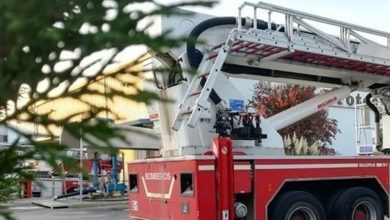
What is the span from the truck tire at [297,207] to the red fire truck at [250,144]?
1 cm

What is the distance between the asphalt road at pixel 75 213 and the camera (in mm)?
16172

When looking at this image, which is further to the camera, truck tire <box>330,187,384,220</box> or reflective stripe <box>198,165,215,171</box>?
truck tire <box>330,187,384,220</box>

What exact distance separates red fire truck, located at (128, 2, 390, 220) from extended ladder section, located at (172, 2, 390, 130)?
2cm

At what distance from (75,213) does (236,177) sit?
11018 millimetres

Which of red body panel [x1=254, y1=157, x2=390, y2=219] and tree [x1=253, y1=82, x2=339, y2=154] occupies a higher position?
tree [x1=253, y1=82, x2=339, y2=154]

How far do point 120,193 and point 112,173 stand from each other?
954 millimetres

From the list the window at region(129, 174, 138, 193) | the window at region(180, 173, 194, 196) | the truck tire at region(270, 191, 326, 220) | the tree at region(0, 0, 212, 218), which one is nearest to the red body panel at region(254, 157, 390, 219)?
the truck tire at region(270, 191, 326, 220)

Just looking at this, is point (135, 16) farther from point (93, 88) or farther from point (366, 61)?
point (366, 61)

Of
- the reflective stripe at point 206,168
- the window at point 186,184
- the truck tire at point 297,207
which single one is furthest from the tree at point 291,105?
the reflective stripe at point 206,168

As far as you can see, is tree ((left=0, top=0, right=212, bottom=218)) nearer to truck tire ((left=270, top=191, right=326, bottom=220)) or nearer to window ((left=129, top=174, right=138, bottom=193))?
truck tire ((left=270, top=191, right=326, bottom=220))

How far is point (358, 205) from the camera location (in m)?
9.40

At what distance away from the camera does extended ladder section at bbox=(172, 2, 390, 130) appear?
26.2 ft

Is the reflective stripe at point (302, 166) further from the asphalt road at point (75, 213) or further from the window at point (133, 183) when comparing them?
the asphalt road at point (75, 213)


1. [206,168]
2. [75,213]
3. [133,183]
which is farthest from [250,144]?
[75,213]
